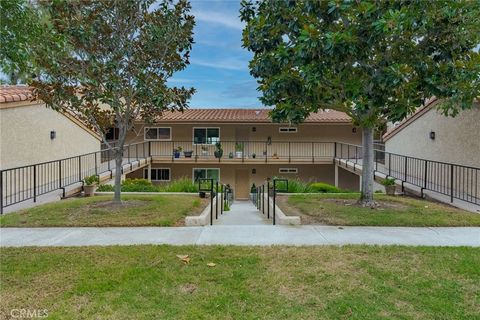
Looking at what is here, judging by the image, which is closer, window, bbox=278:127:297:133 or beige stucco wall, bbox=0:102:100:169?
beige stucco wall, bbox=0:102:100:169

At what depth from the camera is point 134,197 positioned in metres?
10.5

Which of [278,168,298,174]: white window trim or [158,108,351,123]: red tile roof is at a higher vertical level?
[158,108,351,123]: red tile roof

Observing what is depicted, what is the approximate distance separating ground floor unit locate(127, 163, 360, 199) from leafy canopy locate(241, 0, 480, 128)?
14609 mm

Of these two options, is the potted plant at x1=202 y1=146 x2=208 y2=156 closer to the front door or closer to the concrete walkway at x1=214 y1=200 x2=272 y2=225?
the front door

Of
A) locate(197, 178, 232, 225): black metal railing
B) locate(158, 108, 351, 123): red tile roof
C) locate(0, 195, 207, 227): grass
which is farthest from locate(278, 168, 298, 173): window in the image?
locate(0, 195, 207, 227): grass

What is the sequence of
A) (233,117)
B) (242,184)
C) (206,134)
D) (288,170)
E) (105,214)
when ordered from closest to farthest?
1. (105,214)
2. (233,117)
3. (288,170)
4. (206,134)
5. (242,184)

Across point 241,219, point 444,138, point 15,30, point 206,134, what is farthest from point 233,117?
point 15,30

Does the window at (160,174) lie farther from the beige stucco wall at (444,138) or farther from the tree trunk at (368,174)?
the tree trunk at (368,174)

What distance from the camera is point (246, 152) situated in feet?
74.1

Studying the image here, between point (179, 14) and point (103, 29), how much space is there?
1.79 m

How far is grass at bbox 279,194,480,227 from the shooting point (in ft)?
24.3

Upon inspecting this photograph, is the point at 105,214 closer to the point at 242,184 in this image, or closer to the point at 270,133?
the point at 242,184

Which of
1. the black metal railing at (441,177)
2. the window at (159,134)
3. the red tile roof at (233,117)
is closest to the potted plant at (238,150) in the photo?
the red tile roof at (233,117)

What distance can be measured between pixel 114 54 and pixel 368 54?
5.61m
